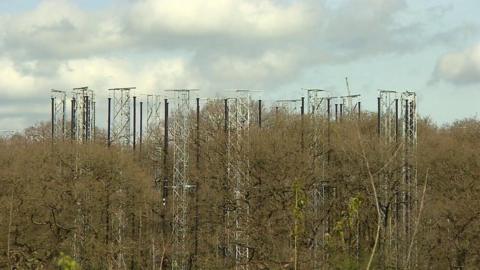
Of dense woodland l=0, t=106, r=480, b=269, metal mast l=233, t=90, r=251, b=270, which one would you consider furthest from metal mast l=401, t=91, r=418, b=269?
metal mast l=233, t=90, r=251, b=270

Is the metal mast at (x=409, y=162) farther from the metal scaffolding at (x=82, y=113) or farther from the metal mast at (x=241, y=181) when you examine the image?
the metal scaffolding at (x=82, y=113)

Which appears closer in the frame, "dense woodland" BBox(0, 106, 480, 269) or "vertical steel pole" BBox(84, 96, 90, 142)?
"dense woodland" BBox(0, 106, 480, 269)

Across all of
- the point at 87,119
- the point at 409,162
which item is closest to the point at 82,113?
the point at 87,119

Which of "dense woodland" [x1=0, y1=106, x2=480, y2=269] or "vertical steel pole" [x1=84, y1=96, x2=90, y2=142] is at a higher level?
"vertical steel pole" [x1=84, y1=96, x2=90, y2=142]

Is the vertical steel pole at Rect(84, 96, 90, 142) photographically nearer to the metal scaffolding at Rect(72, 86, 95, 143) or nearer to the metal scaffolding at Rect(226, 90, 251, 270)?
the metal scaffolding at Rect(72, 86, 95, 143)

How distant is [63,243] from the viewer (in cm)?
4153

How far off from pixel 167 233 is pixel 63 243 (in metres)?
6.22

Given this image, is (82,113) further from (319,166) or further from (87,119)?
(319,166)

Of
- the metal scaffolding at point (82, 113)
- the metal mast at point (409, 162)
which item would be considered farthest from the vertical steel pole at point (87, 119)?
the metal mast at point (409, 162)

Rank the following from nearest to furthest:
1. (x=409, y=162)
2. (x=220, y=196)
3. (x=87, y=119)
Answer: (x=409, y=162)
(x=220, y=196)
(x=87, y=119)

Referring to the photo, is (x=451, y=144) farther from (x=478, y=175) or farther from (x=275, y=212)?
(x=275, y=212)

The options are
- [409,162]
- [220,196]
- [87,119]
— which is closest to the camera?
[409,162]

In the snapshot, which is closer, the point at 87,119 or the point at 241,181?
the point at 241,181

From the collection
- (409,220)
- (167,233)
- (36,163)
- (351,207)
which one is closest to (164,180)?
(167,233)
